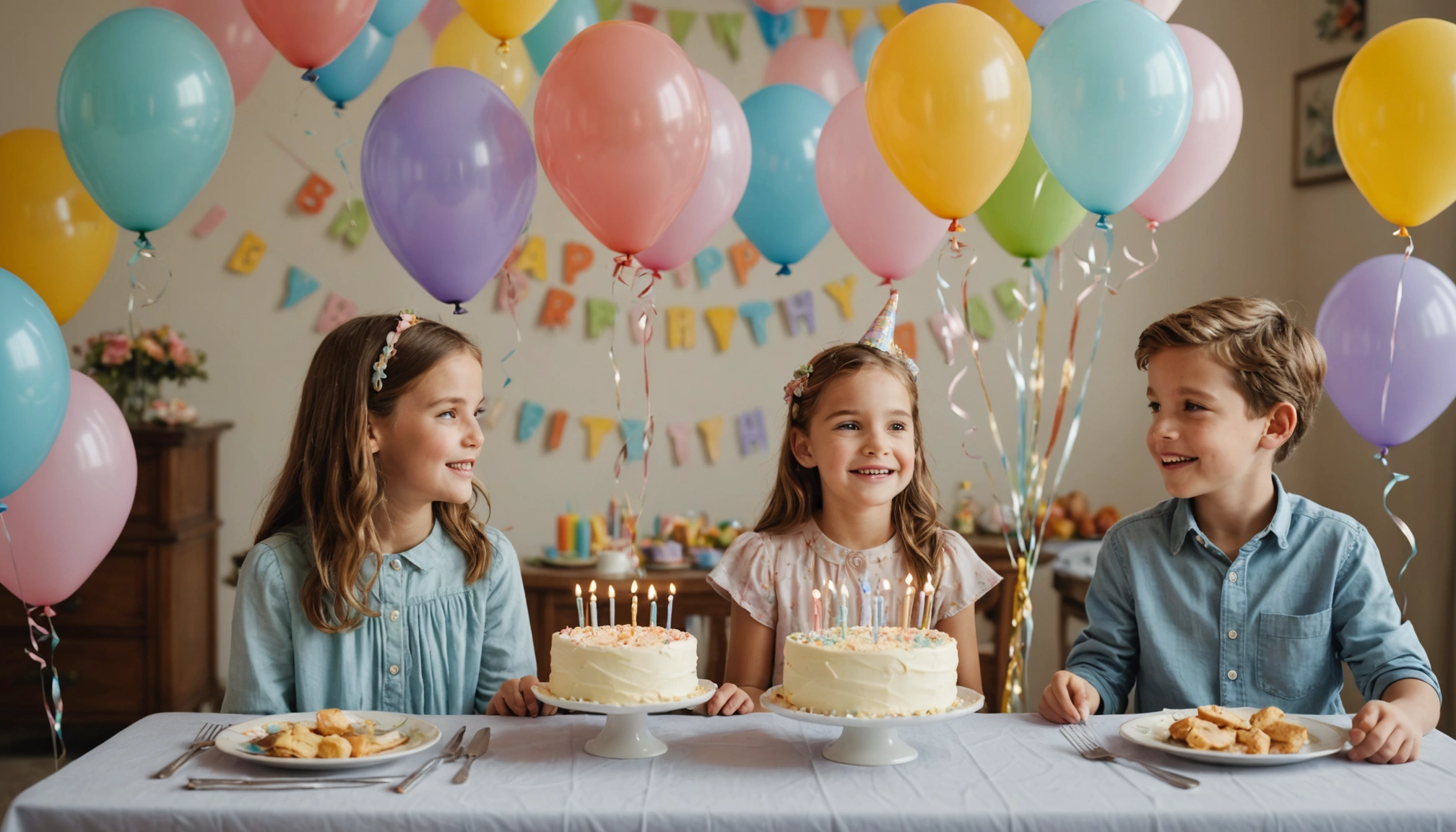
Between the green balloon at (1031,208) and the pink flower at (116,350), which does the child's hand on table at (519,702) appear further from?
the pink flower at (116,350)

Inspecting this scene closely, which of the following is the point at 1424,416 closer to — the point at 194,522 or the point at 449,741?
the point at 449,741

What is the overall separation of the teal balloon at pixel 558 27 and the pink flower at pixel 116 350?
1812mm

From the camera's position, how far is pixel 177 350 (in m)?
3.79

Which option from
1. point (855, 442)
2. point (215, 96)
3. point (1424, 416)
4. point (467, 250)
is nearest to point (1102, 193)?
point (855, 442)

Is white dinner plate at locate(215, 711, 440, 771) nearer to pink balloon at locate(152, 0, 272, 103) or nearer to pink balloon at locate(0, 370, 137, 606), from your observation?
pink balloon at locate(0, 370, 137, 606)

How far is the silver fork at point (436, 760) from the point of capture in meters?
1.25

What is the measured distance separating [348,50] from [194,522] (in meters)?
2.00

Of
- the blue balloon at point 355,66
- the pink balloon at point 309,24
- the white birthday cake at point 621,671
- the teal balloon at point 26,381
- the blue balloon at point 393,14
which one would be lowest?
the white birthday cake at point 621,671

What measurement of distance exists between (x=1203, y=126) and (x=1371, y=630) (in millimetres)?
1015

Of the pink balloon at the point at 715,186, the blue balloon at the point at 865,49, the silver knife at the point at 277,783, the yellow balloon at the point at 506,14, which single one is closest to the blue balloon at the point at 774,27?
the blue balloon at the point at 865,49

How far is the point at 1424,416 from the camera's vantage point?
6.86ft

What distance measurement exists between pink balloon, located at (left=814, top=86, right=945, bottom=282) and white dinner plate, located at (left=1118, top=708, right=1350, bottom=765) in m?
1.05

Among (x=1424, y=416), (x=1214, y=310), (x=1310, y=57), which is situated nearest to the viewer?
(x=1214, y=310)

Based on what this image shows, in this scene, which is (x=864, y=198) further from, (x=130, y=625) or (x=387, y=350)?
(x=130, y=625)
